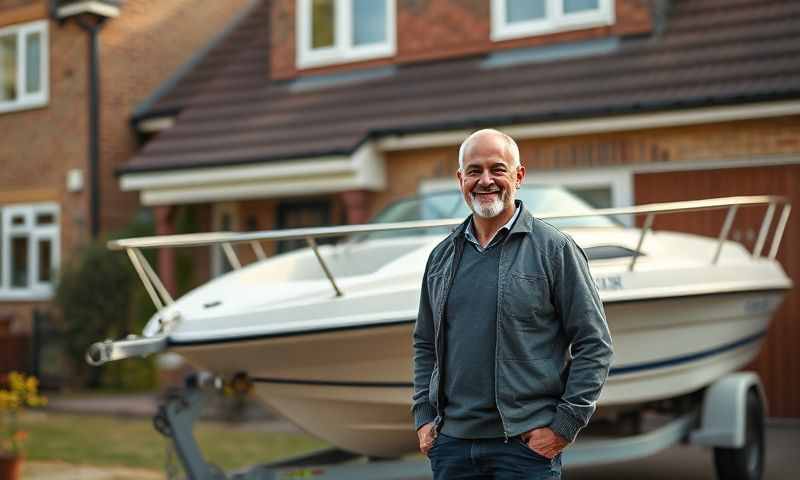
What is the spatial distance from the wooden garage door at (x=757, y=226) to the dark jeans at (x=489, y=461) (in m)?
6.89

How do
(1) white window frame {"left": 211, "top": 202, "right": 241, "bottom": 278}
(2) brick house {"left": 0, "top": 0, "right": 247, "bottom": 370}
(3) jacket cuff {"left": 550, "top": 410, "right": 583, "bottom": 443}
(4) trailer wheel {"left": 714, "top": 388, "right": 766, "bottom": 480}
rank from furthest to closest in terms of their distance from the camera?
(2) brick house {"left": 0, "top": 0, "right": 247, "bottom": 370}, (1) white window frame {"left": 211, "top": 202, "right": 241, "bottom": 278}, (4) trailer wheel {"left": 714, "top": 388, "right": 766, "bottom": 480}, (3) jacket cuff {"left": 550, "top": 410, "right": 583, "bottom": 443}

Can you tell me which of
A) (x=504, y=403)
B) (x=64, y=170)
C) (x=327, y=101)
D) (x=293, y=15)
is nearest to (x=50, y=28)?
(x=64, y=170)

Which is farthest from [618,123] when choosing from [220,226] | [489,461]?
[489,461]

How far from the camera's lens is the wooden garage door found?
9.34m

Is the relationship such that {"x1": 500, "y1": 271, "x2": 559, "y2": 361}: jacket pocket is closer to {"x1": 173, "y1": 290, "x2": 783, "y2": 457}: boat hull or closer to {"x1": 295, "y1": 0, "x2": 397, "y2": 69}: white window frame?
{"x1": 173, "y1": 290, "x2": 783, "y2": 457}: boat hull

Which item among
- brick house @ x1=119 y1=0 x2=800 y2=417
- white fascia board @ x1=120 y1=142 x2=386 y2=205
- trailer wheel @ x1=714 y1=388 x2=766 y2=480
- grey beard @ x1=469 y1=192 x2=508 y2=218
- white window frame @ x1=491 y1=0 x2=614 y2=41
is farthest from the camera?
white fascia board @ x1=120 y1=142 x2=386 y2=205

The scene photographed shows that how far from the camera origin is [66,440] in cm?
965

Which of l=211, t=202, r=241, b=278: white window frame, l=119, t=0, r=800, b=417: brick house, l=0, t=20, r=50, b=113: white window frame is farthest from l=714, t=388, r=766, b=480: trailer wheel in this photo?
l=0, t=20, r=50, b=113: white window frame

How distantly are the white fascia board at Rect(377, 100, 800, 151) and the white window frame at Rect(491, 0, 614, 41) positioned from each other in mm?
1421

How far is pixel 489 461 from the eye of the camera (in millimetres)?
3107

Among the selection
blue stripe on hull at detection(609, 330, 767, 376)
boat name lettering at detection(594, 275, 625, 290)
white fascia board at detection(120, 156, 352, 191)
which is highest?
white fascia board at detection(120, 156, 352, 191)

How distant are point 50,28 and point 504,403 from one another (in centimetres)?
1425

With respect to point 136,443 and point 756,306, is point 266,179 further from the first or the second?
point 756,306

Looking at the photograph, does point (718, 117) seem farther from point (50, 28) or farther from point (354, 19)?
point (50, 28)
